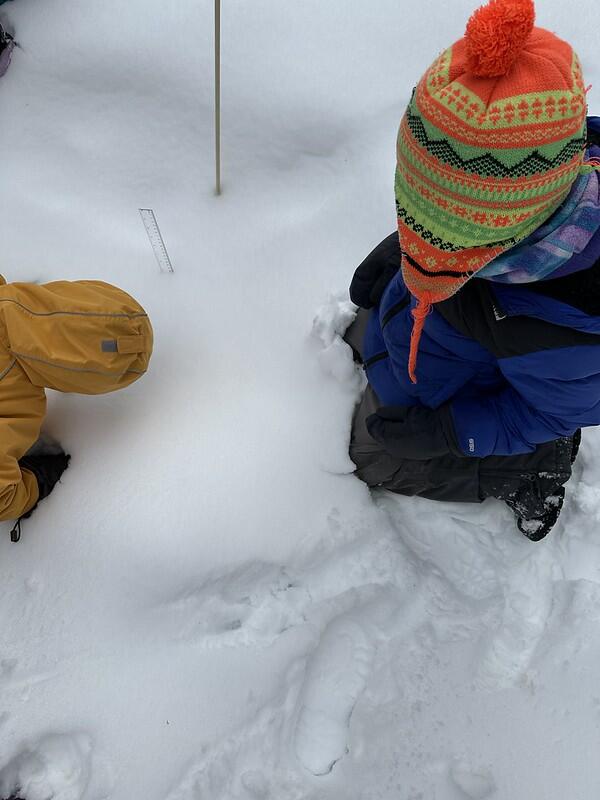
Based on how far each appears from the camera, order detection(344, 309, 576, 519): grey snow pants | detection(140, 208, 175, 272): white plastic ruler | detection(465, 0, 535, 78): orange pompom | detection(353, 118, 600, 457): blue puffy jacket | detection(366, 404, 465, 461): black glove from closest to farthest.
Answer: detection(465, 0, 535, 78): orange pompom < detection(353, 118, 600, 457): blue puffy jacket < detection(366, 404, 465, 461): black glove < detection(344, 309, 576, 519): grey snow pants < detection(140, 208, 175, 272): white plastic ruler

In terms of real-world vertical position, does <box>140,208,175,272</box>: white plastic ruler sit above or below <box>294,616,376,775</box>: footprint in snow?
above

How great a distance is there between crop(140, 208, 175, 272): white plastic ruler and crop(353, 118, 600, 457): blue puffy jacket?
65 centimetres

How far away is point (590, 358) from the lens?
854 mm

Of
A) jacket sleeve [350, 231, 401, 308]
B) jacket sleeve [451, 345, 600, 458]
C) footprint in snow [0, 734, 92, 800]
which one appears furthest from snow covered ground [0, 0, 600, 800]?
jacket sleeve [451, 345, 600, 458]

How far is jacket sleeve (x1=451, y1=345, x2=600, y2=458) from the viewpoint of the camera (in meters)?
0.88

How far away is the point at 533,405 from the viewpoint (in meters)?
1.02

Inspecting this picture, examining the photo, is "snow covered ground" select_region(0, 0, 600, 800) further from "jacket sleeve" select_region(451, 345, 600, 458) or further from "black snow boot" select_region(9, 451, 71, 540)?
"jacket sleeve" select_region(451, 345, 600, 458)

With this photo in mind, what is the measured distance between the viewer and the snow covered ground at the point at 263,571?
1.32 meters

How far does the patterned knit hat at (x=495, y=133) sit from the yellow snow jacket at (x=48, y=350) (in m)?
0.81

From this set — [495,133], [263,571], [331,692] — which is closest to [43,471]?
[263,571]

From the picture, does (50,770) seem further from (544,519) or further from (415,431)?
(544,519)

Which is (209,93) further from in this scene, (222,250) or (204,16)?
(222,250)

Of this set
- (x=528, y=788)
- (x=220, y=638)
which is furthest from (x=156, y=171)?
(x=528, y=788)

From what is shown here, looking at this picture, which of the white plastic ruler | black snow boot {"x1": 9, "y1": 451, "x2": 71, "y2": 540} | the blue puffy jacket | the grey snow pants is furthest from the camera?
the white plastic ruler
